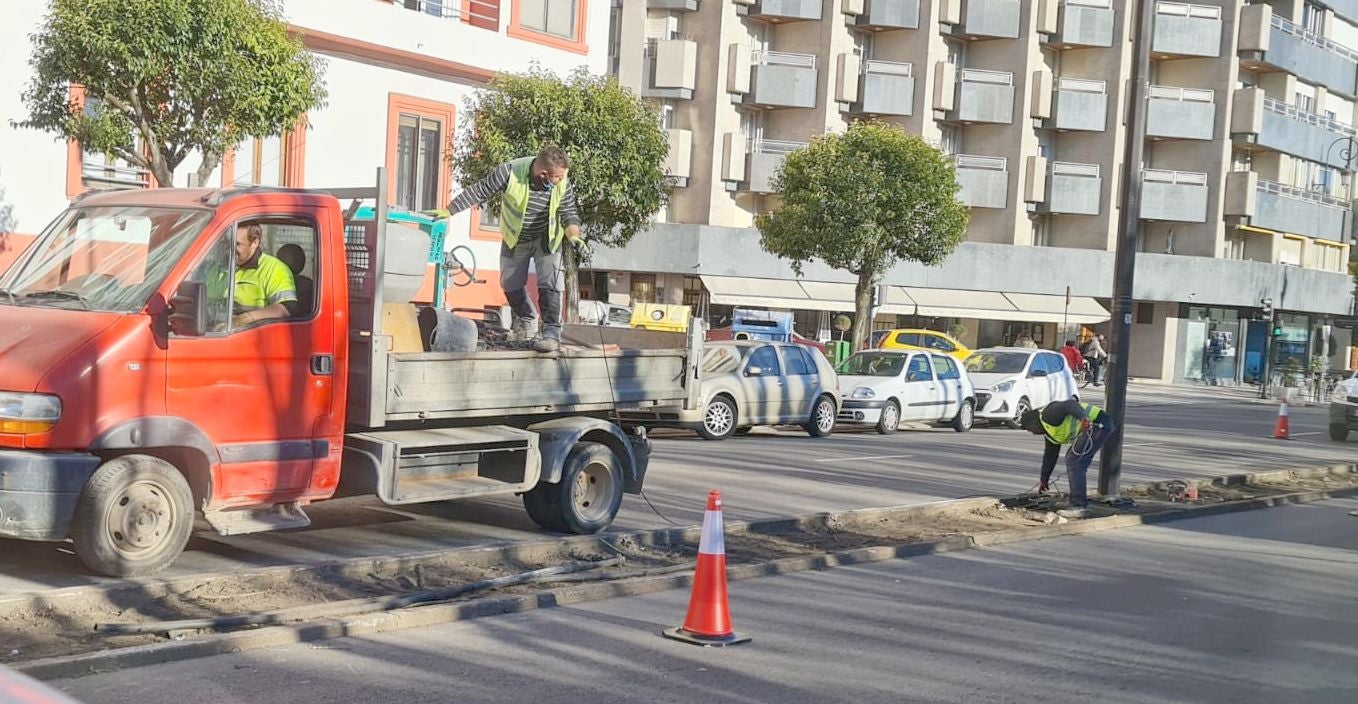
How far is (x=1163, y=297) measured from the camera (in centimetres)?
5575

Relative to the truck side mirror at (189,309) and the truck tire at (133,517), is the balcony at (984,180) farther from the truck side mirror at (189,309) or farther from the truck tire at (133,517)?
the truck tire at (133,517)

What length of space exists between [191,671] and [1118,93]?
2076 inches

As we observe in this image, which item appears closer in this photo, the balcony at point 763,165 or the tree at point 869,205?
the tree at point 869,205

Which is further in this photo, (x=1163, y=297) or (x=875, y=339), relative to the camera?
(x=1163, y=297)

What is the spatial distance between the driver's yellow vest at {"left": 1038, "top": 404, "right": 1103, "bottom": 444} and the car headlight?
9.14 metres

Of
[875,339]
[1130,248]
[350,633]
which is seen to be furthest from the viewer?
[875,339]

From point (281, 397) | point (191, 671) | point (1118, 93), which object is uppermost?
point (1118, 93)

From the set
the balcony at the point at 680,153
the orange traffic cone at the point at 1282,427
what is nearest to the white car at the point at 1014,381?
the orange traffic cone at the point at 1282,427

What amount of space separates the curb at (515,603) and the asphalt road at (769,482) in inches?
46.4

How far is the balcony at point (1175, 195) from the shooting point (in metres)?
56.3

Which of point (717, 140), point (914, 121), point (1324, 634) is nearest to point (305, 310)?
point (1324, 634)

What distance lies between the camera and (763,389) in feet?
69.6

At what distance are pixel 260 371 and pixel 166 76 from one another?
10043mm

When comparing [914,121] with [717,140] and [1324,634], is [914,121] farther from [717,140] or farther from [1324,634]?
[1324,634]
